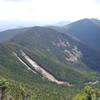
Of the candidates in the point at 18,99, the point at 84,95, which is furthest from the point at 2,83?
the point at 18,99

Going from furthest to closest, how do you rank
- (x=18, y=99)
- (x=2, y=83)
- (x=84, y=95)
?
(x=18, y=99) < (x=2, y=83) < (x=84, y=95)

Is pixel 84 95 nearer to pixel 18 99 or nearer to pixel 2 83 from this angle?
pixel 2 83

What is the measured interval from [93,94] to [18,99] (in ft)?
184

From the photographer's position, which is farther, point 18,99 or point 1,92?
point 18,99

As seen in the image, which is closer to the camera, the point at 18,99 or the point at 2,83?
the point at 2,83

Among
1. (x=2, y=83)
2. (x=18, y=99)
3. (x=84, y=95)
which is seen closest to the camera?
(x=84, y=95)

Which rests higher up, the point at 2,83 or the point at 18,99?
the point at 2,83

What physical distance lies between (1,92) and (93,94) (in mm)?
29904

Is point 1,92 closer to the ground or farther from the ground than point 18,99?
farther from the ground

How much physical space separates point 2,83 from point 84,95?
27.5 metres

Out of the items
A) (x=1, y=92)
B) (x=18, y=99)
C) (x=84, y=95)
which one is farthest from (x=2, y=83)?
(x=18, y=99)

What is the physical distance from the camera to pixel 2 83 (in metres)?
92.5

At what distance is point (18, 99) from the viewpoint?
129m

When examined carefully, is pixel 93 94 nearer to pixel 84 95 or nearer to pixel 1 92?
pixel 84 95
